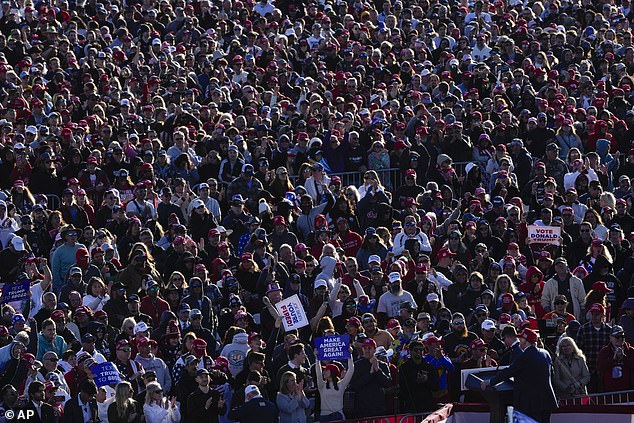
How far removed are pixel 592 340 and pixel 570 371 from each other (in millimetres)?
1089

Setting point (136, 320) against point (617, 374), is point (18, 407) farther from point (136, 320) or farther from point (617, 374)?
point (617, 374)

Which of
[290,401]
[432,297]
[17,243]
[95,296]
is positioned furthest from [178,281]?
[290,401]

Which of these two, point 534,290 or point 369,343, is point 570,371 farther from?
point 534,290

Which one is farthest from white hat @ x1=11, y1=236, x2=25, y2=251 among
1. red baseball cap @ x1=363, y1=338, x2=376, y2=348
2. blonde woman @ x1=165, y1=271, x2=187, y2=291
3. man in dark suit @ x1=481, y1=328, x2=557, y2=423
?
man in dark suit @ x1=481, y1=328, x2=557, y2=423

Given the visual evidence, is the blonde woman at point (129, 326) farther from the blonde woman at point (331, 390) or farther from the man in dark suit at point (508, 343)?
the man in dark suit at point (508, 343)

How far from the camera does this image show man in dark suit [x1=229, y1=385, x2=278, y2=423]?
1998 centimetres

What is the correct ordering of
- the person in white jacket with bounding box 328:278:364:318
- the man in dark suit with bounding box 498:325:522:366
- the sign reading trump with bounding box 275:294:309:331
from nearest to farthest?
the man in dark suit with bounding box 498:325:522:366
the sign reading trump with bounding box 275:294:309:331
the person in white jacket with bounding box 328:278:364:318

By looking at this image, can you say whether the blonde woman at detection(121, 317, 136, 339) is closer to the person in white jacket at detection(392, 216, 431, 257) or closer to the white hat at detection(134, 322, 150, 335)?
the white hat at detection(134, 322, 150, 335)

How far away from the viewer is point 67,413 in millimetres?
20531

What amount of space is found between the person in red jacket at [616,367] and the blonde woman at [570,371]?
283 mm

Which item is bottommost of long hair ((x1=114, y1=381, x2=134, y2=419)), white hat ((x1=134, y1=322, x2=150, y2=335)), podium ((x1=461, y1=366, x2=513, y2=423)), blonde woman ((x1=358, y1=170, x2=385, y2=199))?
podium ((x1=461, y1=366, x2=513, y2=423))

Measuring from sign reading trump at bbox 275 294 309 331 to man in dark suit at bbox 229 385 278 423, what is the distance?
8.08 feet

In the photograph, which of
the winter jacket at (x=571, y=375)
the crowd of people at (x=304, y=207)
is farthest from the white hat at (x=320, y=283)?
the winter jacket at (x=571, y=375)

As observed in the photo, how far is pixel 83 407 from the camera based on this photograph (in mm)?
20578
